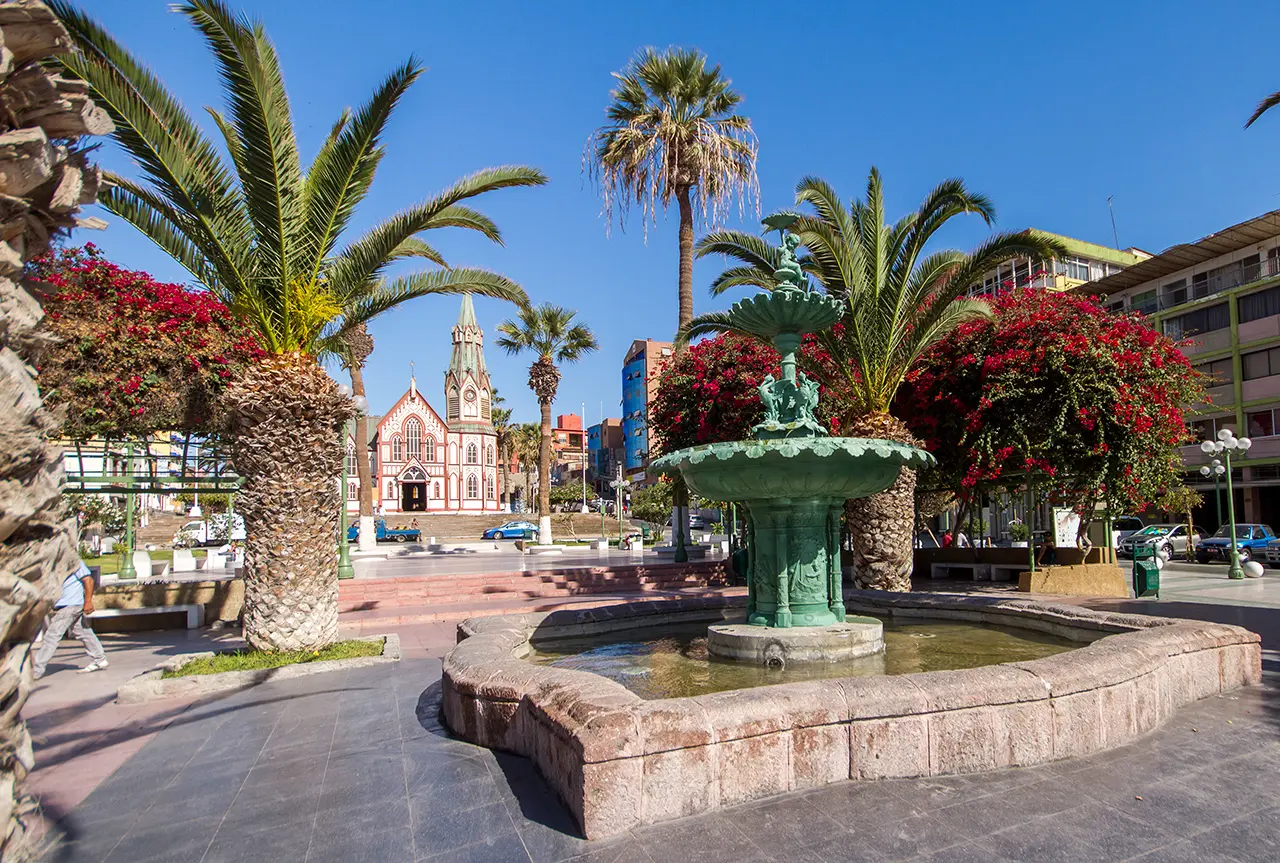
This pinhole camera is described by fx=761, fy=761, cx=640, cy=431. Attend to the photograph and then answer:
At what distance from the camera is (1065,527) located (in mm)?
20453

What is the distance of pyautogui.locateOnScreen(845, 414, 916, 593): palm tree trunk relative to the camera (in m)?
13.3

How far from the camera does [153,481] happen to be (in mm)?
12344

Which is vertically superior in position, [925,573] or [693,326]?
[693,326]

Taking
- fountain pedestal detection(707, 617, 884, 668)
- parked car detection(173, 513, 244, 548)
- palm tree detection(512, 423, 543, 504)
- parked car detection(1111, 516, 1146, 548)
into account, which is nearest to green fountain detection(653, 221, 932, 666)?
fountain pedestal detection(707, 617, 884, 668)

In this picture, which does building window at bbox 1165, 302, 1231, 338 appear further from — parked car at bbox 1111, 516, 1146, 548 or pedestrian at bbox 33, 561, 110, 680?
pedestrian at bbox 33, 561, 110, 680

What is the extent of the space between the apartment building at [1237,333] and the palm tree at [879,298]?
2597 cm

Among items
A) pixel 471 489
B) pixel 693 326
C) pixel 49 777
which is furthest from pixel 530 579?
pixel 471 489

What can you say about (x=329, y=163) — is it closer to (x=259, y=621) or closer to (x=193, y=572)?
(x=259, y=621)

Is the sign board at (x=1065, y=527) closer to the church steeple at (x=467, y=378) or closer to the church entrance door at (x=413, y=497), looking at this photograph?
the church entrance door at (x=413, y=497)

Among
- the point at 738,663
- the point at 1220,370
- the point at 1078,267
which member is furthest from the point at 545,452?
the point at 1078,267

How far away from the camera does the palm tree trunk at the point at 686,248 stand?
68.1 feet

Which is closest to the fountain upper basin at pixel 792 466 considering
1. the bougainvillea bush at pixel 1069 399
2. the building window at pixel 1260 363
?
the bougainvillea bush at pixel 1069 399

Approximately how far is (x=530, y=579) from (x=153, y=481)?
7.71 m

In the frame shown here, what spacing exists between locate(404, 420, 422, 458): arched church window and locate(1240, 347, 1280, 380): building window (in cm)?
6229
